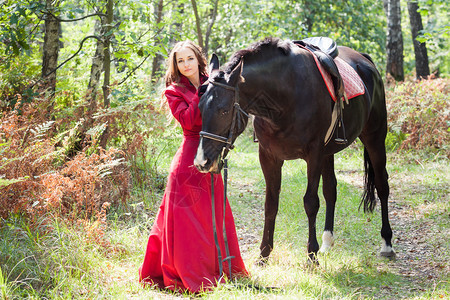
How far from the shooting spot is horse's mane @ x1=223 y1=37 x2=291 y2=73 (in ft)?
11.4

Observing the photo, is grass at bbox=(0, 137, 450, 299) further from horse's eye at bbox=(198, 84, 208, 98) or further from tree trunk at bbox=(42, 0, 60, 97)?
Result: tree trunk at bbox=(42, 0, 60, 97)

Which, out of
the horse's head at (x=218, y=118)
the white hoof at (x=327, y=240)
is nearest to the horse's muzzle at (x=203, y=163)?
the horse's head at (x=218, y=118)

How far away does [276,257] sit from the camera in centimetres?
450

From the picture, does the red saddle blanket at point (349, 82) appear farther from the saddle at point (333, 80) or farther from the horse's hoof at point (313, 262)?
the horse's hoof at point (313, 262)

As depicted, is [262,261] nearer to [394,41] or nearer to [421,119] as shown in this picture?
[421,119]

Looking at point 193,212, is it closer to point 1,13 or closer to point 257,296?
point 257,296

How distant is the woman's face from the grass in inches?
66.7

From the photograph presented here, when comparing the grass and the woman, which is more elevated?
the woman

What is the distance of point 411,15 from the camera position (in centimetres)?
1329

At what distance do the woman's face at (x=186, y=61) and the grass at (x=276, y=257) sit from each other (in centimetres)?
169

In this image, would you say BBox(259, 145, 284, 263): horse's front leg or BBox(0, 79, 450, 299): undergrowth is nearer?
BBox(0, 79, 450, 299): undergrowth

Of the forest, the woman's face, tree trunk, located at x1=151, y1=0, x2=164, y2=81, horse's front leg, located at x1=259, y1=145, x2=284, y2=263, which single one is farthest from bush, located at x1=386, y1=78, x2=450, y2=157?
the woman's face

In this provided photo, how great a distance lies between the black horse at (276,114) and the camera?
3.33 metres

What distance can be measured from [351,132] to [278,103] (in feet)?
4.42
